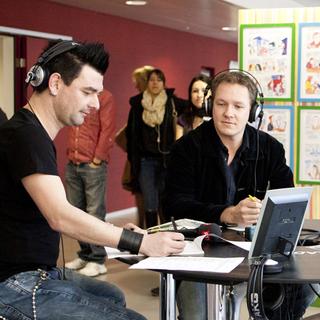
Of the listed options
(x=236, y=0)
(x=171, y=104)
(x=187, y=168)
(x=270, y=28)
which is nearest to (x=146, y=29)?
(x=236, y=0)

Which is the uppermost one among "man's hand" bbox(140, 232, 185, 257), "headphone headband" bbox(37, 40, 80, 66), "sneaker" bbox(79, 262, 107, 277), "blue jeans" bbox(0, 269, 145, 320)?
"headphone headband" bbox(37, 40, 80, 66)

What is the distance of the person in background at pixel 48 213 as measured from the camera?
2.02m

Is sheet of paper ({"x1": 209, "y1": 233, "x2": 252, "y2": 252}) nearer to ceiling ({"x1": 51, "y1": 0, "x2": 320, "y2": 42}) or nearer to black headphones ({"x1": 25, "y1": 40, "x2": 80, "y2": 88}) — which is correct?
black headphones ({"x1": 25, "y1": 40, "x2": 80, "y2": 88})

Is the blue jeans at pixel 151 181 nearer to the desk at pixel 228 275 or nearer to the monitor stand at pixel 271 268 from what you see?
the desk at pixel 228 275

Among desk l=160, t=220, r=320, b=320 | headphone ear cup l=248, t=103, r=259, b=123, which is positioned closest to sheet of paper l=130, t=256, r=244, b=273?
desk l=160, t=220, r=320, b=320

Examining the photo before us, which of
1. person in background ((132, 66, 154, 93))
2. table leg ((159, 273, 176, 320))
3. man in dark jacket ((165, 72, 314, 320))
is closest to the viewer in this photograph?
table leg ((159, 273, 176, 320))

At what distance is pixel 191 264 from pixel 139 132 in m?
3.31

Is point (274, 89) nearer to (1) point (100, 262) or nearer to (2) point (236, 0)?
(1) point (100, 262)

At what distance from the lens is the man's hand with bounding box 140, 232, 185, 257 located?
216cm

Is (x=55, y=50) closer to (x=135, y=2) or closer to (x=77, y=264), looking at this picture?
(x=77, y=264)

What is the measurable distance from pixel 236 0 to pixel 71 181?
2578mm

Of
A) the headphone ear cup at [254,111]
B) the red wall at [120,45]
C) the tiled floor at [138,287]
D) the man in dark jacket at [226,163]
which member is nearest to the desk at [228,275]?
the man in dark jacket at [226,163]

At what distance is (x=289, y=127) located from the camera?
4465 millimetres

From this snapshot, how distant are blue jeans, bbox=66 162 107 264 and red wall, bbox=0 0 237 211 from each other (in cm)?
173
